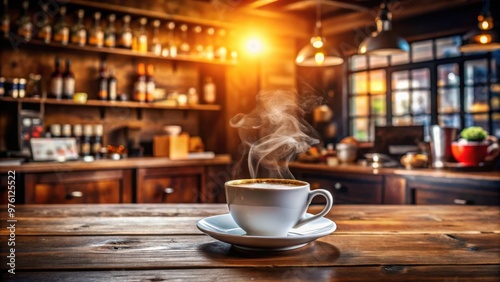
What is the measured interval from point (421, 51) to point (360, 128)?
1009mm

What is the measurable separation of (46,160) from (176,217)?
243 centimetres

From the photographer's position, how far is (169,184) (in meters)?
3.71

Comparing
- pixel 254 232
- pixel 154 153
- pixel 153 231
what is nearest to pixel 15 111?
pixel 154 153

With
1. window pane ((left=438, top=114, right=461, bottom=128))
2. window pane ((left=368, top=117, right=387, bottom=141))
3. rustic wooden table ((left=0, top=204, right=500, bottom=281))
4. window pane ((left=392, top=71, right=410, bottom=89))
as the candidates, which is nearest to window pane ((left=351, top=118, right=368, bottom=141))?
window pane ((left=368, top=117, right=387, bottom=141))

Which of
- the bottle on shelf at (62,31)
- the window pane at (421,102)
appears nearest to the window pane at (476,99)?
the window pane at (421,102)

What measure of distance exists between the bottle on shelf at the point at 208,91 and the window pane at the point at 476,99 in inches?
93.0

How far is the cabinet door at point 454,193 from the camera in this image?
8.43ft

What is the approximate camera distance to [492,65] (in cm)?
375

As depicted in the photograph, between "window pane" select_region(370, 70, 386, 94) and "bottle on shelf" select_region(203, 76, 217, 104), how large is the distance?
1661 millimetres

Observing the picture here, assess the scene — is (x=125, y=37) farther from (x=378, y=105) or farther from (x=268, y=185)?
(x=268, y=185)

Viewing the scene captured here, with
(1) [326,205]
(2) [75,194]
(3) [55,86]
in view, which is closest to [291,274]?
(1) [326,205]

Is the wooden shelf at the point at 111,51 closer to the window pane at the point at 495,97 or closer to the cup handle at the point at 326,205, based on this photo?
the window pane at the point at 495,97

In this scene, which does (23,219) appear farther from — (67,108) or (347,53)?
(347,53)

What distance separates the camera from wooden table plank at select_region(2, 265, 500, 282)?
2.14 feet
